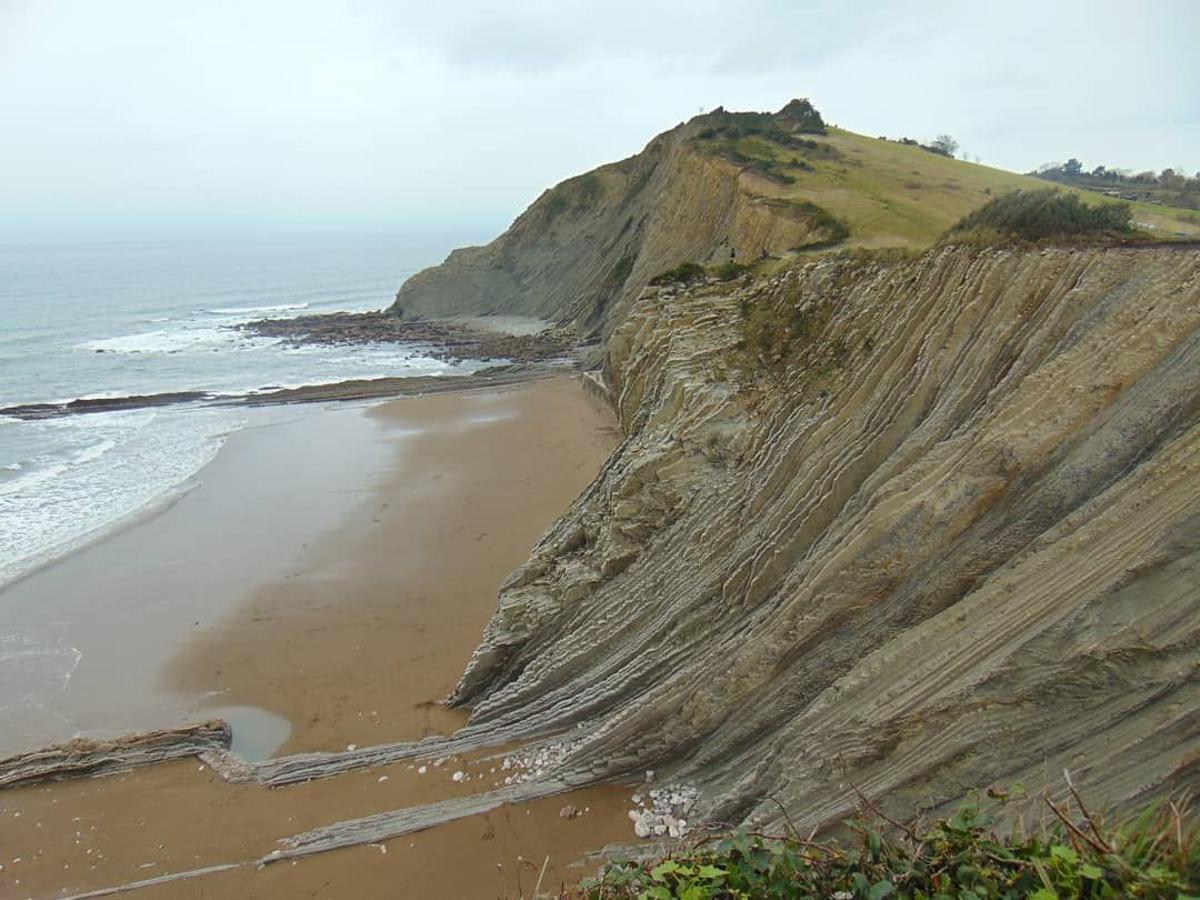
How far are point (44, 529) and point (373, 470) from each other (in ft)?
27.6

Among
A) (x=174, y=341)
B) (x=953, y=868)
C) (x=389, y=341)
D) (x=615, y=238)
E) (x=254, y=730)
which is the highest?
(x=615, y=238)

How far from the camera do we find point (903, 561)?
22.7ft

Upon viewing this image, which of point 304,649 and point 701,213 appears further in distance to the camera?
point 701,213

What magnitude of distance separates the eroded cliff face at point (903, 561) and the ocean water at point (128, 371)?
15152 mm

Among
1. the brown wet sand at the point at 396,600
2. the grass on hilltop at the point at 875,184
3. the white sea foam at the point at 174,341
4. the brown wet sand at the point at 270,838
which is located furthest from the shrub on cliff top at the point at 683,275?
the white sea foam at the point at 174,341

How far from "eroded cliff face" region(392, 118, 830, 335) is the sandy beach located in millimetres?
10132

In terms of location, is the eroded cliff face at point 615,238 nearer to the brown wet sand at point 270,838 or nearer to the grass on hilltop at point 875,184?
the grass on hilltop at point 875,184

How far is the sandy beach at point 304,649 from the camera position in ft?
27.2

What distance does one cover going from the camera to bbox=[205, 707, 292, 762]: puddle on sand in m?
11.0

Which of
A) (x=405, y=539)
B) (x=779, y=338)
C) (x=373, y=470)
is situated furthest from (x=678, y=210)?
(x=779, y=338)

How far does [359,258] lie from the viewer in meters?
148

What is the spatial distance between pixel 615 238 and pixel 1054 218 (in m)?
40.4

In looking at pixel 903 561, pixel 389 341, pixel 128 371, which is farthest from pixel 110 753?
pixel 389 341

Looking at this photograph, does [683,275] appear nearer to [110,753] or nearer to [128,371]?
[110,753]
